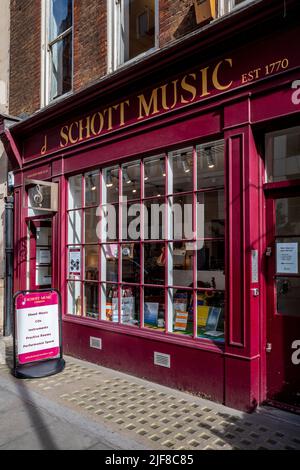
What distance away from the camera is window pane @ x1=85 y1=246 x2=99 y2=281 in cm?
662

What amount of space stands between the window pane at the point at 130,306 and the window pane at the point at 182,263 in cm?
73

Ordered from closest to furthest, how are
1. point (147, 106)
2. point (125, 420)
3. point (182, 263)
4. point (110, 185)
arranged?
point (125, 420) < point (182, 263) < point (147, 106) < point (110, 185)

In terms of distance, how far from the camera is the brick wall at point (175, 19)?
5.29 m

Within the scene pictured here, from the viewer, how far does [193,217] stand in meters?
5.20

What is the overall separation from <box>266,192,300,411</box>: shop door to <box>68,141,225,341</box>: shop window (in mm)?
614

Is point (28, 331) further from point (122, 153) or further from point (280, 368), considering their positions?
point (280, 368)

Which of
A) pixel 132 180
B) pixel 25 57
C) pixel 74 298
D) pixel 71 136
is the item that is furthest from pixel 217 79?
pixel 25 57

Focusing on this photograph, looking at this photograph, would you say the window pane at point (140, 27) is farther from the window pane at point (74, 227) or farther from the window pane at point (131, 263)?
the window pane at point (131, 263)

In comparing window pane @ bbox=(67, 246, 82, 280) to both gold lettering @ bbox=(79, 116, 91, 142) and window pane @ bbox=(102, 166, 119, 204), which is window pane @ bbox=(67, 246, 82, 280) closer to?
window pane @ bbox=(102, 166, 119, 204)

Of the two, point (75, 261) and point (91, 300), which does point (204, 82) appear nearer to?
point (75, 261)

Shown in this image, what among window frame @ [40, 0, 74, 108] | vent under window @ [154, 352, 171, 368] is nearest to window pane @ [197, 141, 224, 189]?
vent under window @ [154, 352, 171, 368]

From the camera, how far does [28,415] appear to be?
4.26 meters

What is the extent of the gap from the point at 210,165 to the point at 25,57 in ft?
18.2
